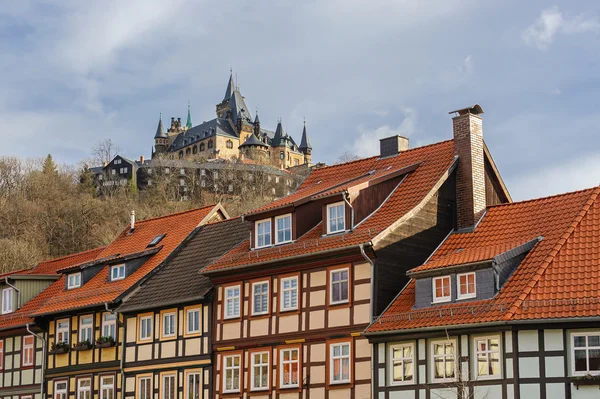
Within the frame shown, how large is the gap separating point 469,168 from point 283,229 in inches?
236

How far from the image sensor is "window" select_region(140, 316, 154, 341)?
37.5m

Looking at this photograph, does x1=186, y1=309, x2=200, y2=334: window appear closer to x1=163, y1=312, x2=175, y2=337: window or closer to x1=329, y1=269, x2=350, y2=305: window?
x1=163, y1=312, x2=175, y2=337: window

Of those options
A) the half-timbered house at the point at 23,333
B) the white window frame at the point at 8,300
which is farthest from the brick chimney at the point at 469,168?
the white window frame at the point at 8,300

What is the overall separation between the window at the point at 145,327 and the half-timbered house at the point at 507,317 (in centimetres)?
1061

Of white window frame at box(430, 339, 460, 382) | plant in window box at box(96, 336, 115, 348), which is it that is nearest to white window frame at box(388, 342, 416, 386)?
white window frame at box(430, 339, 460, 382)

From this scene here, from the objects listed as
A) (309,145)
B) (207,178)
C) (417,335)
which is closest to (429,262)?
(417,335)

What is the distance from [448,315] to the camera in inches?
1094

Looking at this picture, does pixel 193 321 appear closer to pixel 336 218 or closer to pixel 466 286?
pixel 336 218

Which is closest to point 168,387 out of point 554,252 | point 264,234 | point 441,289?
point 264,234

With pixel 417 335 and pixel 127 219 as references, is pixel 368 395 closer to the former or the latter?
pixel 417 335

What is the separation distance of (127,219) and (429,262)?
2618 inches

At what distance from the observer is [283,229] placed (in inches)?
1340

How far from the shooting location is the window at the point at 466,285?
28062 millimetres

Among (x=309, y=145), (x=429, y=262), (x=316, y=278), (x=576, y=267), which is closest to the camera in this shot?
(x=576, y=267)
